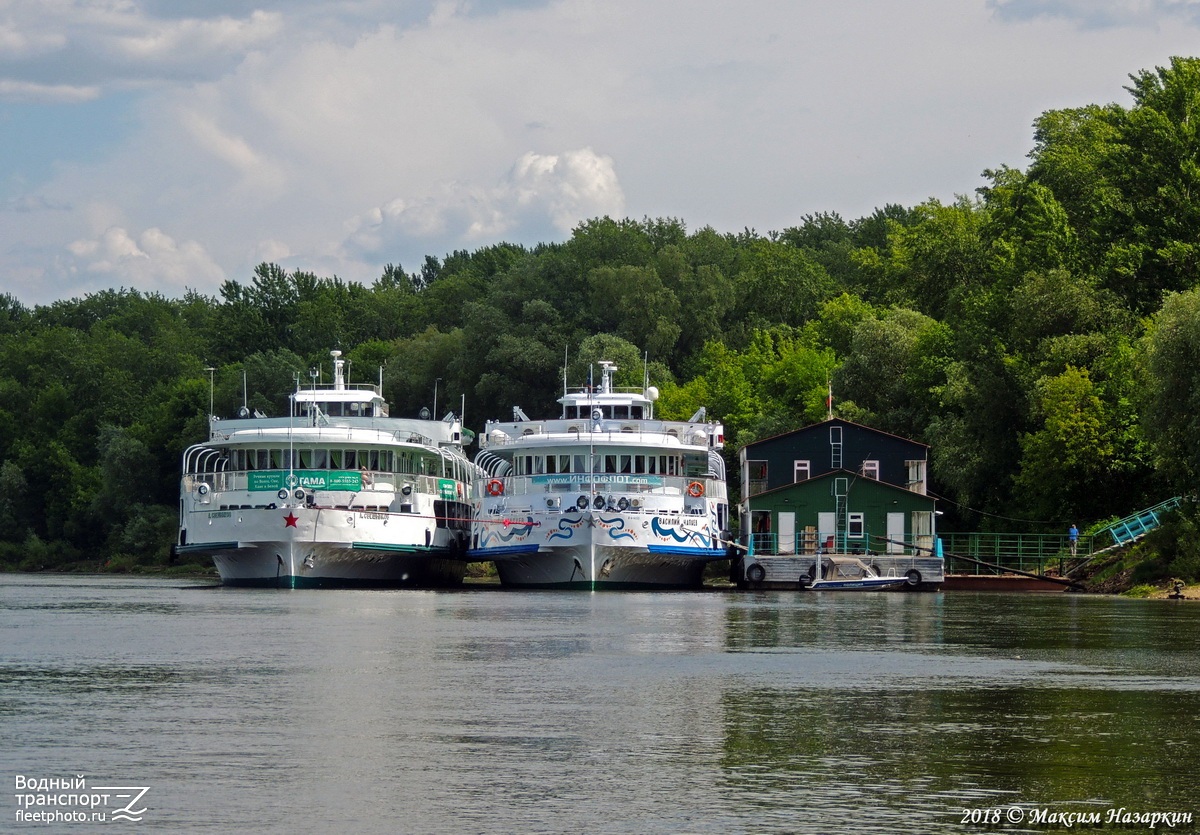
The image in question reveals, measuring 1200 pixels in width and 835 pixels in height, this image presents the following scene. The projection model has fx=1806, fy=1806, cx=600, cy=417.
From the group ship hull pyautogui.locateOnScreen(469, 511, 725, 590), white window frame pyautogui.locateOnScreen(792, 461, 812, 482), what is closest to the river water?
ship hull pyautogui.locateOnScreen(469, 511, 725, 590)

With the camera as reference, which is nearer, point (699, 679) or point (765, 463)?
point (699, 679)

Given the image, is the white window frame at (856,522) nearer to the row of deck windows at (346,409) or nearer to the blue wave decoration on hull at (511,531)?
the blue wave decoration on hull at (511,531)

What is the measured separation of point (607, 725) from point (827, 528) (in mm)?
49634

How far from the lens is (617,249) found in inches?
4828

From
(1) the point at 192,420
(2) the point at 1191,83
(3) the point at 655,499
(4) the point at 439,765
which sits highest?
(2) the point at 1191,83

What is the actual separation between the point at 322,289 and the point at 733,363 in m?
57.9

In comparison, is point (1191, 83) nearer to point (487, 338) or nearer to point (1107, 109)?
point (1107, 109)

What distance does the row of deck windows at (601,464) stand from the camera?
69.9 meters

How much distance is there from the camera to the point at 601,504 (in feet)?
218

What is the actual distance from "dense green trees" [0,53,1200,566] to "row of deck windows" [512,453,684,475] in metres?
12.9

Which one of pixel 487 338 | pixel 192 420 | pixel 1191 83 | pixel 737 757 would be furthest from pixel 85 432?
pixel 737 757

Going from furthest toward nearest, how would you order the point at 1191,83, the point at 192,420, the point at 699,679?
the point at 192,420, the point at 1191,83, the point at 699,679

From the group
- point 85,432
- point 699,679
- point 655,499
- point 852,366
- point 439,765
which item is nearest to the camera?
point 439,765

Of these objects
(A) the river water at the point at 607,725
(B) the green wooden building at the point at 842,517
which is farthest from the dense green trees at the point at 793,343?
(A) the river water at the point at 607,725
